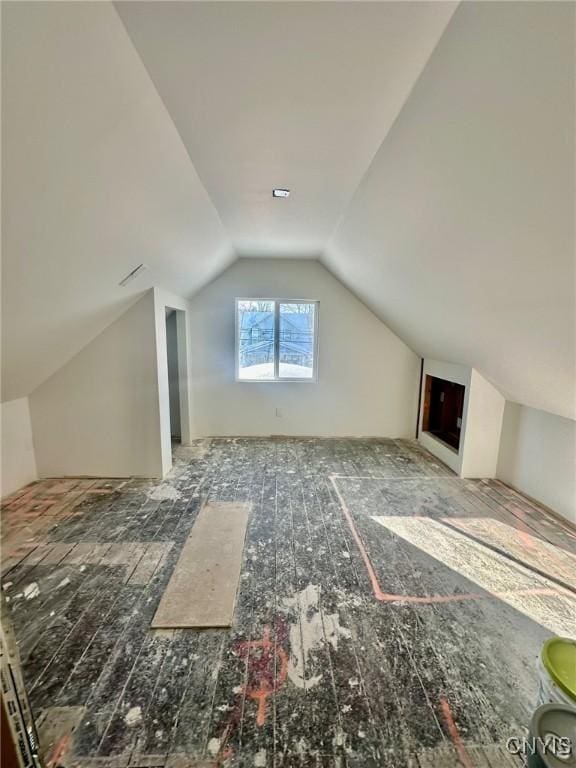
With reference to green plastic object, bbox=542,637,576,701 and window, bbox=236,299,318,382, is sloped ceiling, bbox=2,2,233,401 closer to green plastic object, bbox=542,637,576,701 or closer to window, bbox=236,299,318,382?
window, bbox=236,299,318,382

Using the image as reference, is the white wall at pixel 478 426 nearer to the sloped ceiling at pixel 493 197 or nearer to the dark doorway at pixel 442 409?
the sloped ceiling at pixel 493 197

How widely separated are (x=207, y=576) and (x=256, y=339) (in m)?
3.29

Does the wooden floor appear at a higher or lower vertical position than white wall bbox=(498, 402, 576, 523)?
lower

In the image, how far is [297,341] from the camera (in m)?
4.77

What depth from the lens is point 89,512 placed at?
9.11ft

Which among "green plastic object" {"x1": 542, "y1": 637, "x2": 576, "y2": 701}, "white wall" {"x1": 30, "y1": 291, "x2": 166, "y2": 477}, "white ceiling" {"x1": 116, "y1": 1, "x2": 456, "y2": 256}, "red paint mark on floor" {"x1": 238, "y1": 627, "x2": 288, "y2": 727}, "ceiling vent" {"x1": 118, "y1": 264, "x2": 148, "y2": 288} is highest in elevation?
"white ceiling" {"x1": 116, "y1": 1, "x2": 456, "y2": 256}

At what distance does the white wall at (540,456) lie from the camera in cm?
280

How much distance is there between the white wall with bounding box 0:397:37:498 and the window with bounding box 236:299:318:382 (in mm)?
2456

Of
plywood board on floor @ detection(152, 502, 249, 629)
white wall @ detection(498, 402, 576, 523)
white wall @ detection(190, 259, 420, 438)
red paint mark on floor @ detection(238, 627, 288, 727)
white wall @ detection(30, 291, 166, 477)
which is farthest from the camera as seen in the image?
white wall @ detection(190, 259, 420, 438)

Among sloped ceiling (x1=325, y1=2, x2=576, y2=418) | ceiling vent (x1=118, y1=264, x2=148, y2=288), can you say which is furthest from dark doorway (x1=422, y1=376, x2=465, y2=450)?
ceiling vent (x1=118, y1=264, x2=148, y2=288)

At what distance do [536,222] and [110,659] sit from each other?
8.84 feet

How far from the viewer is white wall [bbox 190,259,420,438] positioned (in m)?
4.61

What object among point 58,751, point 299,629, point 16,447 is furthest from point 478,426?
point 16,447

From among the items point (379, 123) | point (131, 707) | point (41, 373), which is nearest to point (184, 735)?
point (131, 707)
